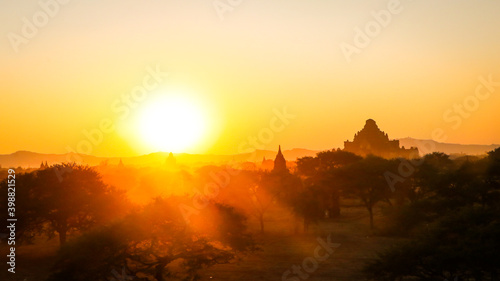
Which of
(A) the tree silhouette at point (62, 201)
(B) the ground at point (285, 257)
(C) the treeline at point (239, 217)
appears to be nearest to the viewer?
(C) the treeline at point (239, 217)

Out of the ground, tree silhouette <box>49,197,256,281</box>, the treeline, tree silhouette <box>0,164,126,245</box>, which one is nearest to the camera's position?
the treeline

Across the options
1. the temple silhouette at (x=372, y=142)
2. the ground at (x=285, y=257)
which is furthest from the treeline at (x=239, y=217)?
the temple silhouette at (x=372, y=142)

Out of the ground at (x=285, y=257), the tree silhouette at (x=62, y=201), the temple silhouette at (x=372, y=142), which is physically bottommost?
the ground at (x=285, y=257)

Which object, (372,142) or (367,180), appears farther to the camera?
(372,142)

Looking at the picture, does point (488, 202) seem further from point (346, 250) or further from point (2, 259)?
point (2, 259)

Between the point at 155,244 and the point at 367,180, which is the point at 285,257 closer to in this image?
the point at 155,244

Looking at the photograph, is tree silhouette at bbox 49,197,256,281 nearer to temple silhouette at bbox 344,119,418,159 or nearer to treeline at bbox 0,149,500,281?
treeline at bbox 0,149,500,281

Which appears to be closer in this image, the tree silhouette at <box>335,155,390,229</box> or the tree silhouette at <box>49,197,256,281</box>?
the tree silhouette at <box>49,197,256,281</box>

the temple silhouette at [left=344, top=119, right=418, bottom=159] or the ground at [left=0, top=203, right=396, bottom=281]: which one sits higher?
the temple silhouette at [left=344, top=119, right=418, bottom=159]

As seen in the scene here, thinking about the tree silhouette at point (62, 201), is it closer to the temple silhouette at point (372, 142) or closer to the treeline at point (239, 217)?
the treeline at point (239, 217)

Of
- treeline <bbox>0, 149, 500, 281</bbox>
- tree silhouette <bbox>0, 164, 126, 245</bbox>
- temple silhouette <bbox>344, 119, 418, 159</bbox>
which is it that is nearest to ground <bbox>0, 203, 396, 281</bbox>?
treeline <bbox>0, 149, 500, 281</bbox>

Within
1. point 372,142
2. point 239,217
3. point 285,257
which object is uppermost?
point 372,142

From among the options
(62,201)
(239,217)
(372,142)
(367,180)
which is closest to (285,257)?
(239,217)

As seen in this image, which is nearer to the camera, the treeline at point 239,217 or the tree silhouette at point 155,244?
the treeline at point 239,217
